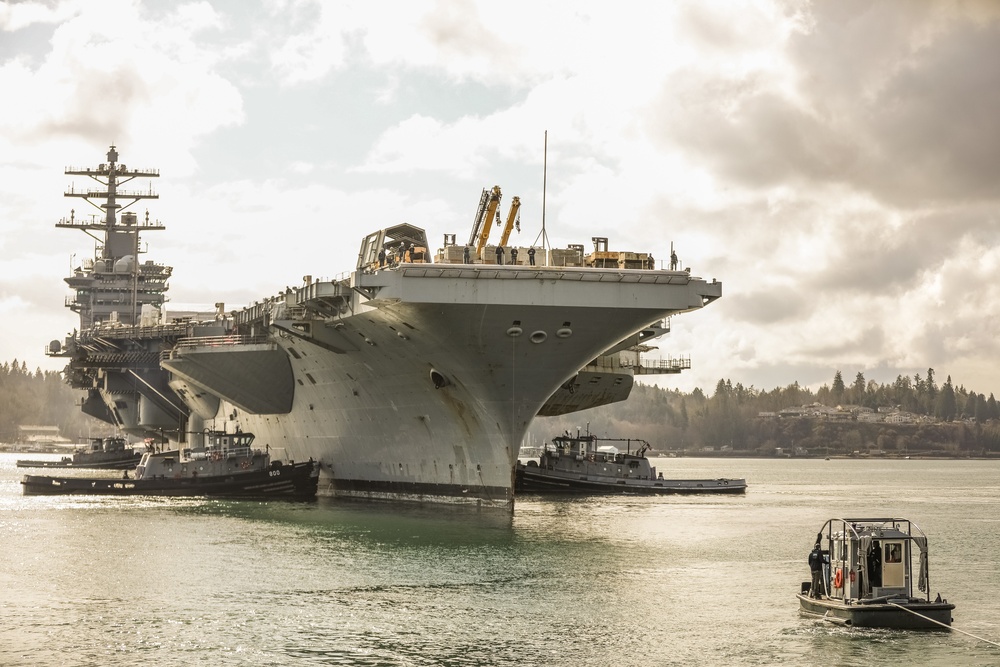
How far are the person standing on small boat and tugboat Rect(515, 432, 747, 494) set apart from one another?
31047 millimetres

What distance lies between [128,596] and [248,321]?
910 inches

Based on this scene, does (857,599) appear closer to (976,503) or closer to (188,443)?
(976,503)

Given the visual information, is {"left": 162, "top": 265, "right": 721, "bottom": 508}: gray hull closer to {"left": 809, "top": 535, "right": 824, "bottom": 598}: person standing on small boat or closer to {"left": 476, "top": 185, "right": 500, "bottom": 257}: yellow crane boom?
{"left": 476, "top": 185, "right": 500, "bottom": 257}: yellow crane boom

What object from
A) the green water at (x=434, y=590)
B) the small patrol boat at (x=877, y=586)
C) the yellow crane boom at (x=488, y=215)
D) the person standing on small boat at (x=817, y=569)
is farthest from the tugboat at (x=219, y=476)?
the small patrol boat at (x=877, y=586)

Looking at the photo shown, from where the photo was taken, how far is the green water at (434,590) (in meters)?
16.5

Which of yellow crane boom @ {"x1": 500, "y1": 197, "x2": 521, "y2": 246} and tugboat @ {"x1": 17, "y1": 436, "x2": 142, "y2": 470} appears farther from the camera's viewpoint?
tugboat @ {"x1": 17, "y1": 436, "x2": 142, "y2": 470}

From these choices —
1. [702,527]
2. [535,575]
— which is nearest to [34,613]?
[535,575]

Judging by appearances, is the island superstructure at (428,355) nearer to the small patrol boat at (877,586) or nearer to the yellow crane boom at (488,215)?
the yellow crane boom at (488,215)

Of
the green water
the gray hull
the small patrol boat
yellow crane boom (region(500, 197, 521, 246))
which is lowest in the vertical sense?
the green water

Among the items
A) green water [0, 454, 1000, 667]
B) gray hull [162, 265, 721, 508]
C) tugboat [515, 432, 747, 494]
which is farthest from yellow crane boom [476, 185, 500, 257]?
tugboat [515, 432, 747, 494]

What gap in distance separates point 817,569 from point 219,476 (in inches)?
1153

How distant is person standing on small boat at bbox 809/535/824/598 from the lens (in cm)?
1907

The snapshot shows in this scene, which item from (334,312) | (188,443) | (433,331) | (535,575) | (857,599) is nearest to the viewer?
(857,599)

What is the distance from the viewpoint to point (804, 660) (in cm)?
1598
